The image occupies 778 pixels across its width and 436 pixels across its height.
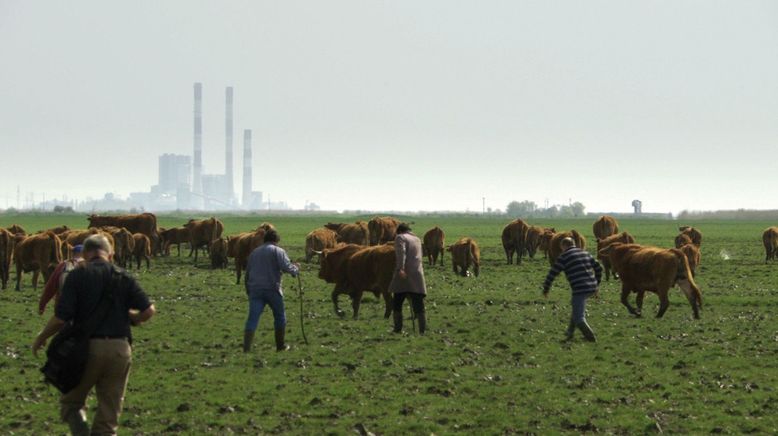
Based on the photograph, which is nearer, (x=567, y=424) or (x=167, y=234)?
(x=567, y=424)

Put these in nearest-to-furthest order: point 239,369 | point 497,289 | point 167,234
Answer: point 239,369 → point 497,289 → point 167,234

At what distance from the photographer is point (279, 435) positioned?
12094mm

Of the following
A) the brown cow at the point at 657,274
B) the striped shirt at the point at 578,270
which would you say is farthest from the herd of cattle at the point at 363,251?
the striped shirt at the point at 578,270

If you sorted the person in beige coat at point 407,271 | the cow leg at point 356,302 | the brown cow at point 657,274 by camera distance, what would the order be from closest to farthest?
the person in beige coat at point 407,271
the brown cow at point 657,274
the cow leg at point 356,302

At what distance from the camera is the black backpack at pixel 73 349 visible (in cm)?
976

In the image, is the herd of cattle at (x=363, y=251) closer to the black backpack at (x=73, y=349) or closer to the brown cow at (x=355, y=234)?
the brown cow at (x=355, y=234)

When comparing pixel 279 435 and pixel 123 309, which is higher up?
pixel 123 309

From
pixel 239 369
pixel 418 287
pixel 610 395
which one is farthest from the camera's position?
pixel 418 287

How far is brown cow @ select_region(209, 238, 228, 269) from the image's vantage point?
144 ft

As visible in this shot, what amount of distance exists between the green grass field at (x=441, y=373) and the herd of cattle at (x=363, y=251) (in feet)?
2.70

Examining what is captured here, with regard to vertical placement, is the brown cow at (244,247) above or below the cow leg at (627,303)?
above

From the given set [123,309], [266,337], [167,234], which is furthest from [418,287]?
[167,234]

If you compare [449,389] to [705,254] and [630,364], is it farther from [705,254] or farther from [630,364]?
[705,254]

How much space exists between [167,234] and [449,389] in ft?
136
